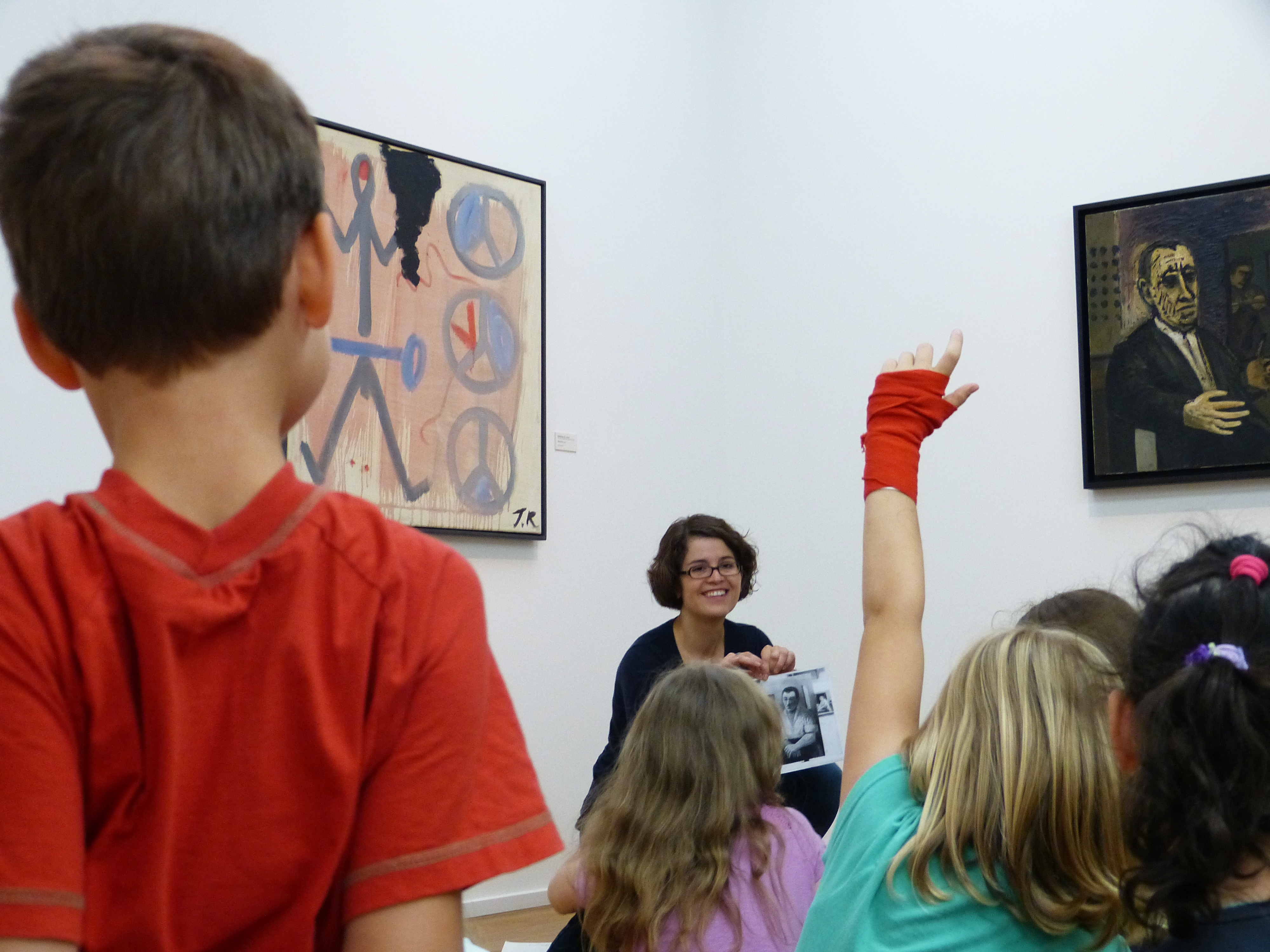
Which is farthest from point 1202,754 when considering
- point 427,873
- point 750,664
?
point 750,664

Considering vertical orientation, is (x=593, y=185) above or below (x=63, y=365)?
above

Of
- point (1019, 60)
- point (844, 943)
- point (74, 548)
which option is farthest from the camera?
point (1019, 60)

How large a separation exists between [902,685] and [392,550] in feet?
2.96

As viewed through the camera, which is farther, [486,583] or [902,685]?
[486,583]

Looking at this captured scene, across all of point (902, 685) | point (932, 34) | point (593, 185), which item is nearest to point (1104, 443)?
point (932, 34)

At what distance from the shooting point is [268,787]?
0.69 m

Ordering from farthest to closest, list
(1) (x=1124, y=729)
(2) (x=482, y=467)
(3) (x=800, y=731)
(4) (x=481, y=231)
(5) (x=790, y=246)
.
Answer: (5) (x=790, y=246), (4) (x=481, y=231), (2) (x=482, y=467), (3) (x=800, y=731), (1) (x=1124, y=729)

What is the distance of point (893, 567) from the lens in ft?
4.88

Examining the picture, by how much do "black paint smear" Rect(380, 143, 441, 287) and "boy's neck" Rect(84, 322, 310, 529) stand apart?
14.9ft

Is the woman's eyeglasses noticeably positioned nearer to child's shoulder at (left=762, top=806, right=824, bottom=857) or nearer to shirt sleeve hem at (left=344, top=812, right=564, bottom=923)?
child's shoulder at (left=762, top=806, right=824, bottom=857)

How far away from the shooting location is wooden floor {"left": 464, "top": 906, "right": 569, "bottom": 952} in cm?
463

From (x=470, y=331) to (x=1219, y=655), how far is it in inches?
174

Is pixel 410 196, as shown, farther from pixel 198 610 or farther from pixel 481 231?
pixel 198 610

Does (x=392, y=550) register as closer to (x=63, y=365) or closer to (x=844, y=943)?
(x=63, y=365)
